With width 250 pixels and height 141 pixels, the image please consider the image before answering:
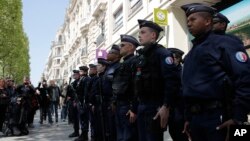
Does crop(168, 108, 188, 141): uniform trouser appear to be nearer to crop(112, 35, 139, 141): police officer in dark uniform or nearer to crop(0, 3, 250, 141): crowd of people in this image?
crop(0, 3, 250, 141): crowd of people

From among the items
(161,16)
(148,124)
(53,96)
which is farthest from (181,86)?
(53,96)

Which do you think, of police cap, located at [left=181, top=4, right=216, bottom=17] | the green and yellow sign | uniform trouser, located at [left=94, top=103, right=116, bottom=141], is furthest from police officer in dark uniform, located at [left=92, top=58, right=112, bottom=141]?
the green and yellow sign

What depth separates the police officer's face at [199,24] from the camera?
302 cm

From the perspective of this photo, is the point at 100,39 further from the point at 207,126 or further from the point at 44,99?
the point at 207,126

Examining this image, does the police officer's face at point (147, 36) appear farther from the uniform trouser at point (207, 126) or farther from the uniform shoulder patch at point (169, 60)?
the uniform trouser at point (207, 126)

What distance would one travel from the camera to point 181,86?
13.1 ft

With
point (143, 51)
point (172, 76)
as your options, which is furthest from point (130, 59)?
point (172, 76)

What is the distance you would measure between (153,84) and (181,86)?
0.33m

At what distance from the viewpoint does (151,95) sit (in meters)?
3.96

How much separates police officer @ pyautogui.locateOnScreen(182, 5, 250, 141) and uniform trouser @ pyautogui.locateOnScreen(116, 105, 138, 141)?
1674 millimetres

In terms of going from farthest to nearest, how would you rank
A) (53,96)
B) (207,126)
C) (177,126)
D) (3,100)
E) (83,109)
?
1. (53,96)
2. (3,100)
3. (83,109)
4. (177,126)
5. (207,126)

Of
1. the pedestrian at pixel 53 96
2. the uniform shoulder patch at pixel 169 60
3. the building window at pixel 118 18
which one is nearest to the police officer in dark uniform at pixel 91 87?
the uniform shoulder patch at pixel 169 60

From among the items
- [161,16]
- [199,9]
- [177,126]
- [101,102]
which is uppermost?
[161,16]

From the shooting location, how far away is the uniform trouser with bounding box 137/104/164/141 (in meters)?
3.84
